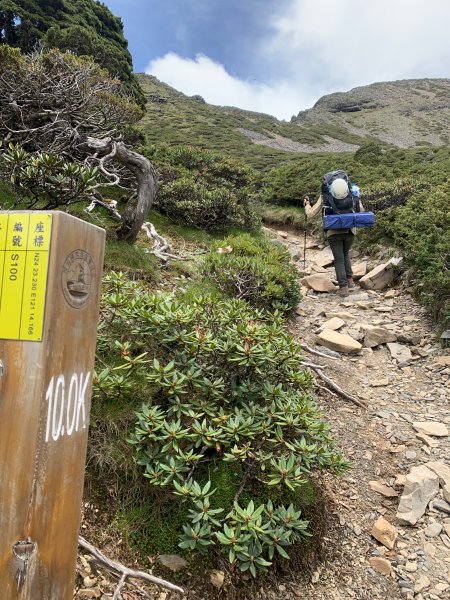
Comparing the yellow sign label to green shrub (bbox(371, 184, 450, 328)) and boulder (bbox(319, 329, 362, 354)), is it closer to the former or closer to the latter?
boulder (bbox(319, 329, 362, 354))

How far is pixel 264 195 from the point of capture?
48.9ft

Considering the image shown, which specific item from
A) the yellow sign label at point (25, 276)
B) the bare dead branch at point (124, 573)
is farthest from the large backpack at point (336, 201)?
Answer: the yellow sign label at point (25, 276)

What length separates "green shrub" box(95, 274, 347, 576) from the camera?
234cm

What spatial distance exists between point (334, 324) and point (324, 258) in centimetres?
401

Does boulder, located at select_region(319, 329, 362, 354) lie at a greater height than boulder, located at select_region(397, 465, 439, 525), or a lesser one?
greater

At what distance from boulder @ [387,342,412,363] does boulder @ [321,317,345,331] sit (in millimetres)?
784

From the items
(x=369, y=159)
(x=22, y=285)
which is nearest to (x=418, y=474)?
(x=22, y=285)

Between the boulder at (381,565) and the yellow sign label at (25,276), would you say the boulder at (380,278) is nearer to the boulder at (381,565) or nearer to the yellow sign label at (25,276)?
the boulder at (381,565)

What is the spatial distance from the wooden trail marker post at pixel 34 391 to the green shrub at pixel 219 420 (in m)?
1.18

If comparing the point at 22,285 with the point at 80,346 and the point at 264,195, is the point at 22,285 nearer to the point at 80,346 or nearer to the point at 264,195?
the point at 80,346

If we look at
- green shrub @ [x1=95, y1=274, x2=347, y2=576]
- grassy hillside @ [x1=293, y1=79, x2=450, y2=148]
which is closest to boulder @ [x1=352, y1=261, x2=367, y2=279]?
green shrub @ [x1=95, y1=274, x2=347, y2=576]

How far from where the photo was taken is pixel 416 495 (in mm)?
3119

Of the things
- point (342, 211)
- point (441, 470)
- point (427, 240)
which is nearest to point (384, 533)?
point (441, 470)

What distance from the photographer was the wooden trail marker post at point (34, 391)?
1.19 metres
